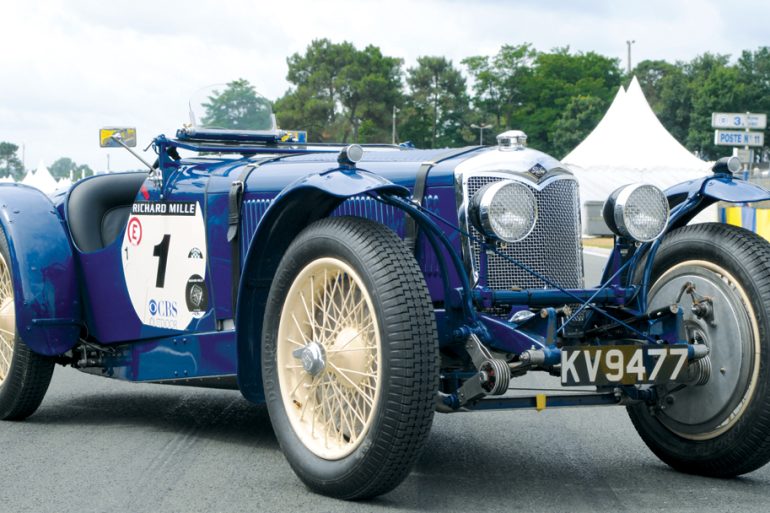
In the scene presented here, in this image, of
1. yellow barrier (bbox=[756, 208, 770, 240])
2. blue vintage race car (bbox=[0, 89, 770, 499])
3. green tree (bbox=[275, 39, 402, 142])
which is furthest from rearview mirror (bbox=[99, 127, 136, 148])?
green tree (bbox=[275, 39, 402, 142])

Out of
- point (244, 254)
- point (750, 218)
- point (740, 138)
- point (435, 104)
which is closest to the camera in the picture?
point (244, 254)

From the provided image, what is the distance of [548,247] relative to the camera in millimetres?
4926

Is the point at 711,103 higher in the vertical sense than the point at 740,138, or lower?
higher

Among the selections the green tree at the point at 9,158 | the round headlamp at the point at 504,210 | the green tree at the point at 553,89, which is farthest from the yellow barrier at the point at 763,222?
the green tree at the point at 9,158

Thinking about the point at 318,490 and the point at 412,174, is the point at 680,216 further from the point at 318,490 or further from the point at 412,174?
the point at 318,490

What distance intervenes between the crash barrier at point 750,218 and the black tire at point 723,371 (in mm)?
11518

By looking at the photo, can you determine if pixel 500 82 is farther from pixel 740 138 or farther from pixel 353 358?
pixel 353 358

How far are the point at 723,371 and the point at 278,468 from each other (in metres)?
1.99

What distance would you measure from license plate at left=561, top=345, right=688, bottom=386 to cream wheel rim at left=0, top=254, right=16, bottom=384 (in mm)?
3583

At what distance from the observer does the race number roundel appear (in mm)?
5562

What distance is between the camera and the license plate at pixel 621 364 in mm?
4215

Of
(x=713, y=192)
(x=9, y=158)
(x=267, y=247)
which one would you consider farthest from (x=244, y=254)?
(x=9, y=158)

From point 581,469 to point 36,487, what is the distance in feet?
7.70

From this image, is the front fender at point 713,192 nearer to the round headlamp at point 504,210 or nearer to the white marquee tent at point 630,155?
the round headlamp at point 504,210
